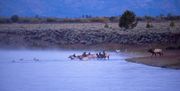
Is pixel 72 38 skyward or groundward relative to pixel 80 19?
groundward

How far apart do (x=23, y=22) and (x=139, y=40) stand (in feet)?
8.01

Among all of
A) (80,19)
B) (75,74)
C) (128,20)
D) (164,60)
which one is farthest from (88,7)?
(164,60)

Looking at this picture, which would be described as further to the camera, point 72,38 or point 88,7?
point 72,38

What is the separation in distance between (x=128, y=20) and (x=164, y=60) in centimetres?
152

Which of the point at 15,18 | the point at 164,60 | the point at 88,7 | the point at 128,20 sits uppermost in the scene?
the point at 88,7

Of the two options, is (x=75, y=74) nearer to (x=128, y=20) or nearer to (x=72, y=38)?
(x=72, y=38)

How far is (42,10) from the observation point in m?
10.6

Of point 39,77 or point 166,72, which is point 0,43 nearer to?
point 39,77

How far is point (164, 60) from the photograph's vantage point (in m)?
12.2

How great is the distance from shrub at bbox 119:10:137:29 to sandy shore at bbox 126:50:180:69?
2.99ft

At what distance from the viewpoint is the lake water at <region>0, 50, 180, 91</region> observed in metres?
9.69

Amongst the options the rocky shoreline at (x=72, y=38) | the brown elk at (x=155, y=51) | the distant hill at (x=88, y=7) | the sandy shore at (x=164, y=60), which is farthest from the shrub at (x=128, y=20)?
the sandy shore at (x=164, y=60)

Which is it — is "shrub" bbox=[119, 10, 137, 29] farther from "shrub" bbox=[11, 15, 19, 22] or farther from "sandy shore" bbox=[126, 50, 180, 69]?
"shrub" bbox=[11, 15, 19, 22]

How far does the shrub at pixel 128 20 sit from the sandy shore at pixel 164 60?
35.8 inches
